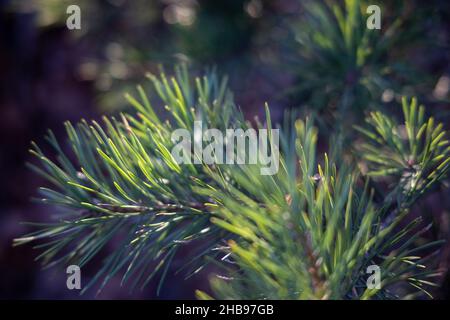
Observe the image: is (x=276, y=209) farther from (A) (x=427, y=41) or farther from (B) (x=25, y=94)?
(B) (x=25, y=94)

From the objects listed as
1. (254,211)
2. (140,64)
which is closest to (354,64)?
(254,211)

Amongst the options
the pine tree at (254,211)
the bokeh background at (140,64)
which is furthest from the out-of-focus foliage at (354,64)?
the pine tree at (254,211)

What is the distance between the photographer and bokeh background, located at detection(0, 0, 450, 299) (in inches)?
25.8

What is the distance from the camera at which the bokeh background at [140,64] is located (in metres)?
0.66

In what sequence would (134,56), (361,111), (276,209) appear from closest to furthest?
(276,209) → (361,111) → (134,56)

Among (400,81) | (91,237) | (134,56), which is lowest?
(91,237)

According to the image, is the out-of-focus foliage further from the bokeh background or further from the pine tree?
the pine tree

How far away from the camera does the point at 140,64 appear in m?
0.90

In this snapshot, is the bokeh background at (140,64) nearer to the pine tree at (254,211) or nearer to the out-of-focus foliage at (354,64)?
the out-of-focus foliage at (354,64)

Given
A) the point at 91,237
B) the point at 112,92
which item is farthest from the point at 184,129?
the point at 112,92

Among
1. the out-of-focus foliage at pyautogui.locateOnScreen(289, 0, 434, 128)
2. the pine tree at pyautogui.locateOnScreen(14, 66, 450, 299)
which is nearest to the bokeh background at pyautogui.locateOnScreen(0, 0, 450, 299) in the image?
the out-of-focus foliage at pyautogui.locateOnScreen(289, 0, 434, 128)

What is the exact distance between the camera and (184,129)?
0.45m

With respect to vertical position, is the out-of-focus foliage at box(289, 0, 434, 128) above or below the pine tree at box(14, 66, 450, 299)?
above
